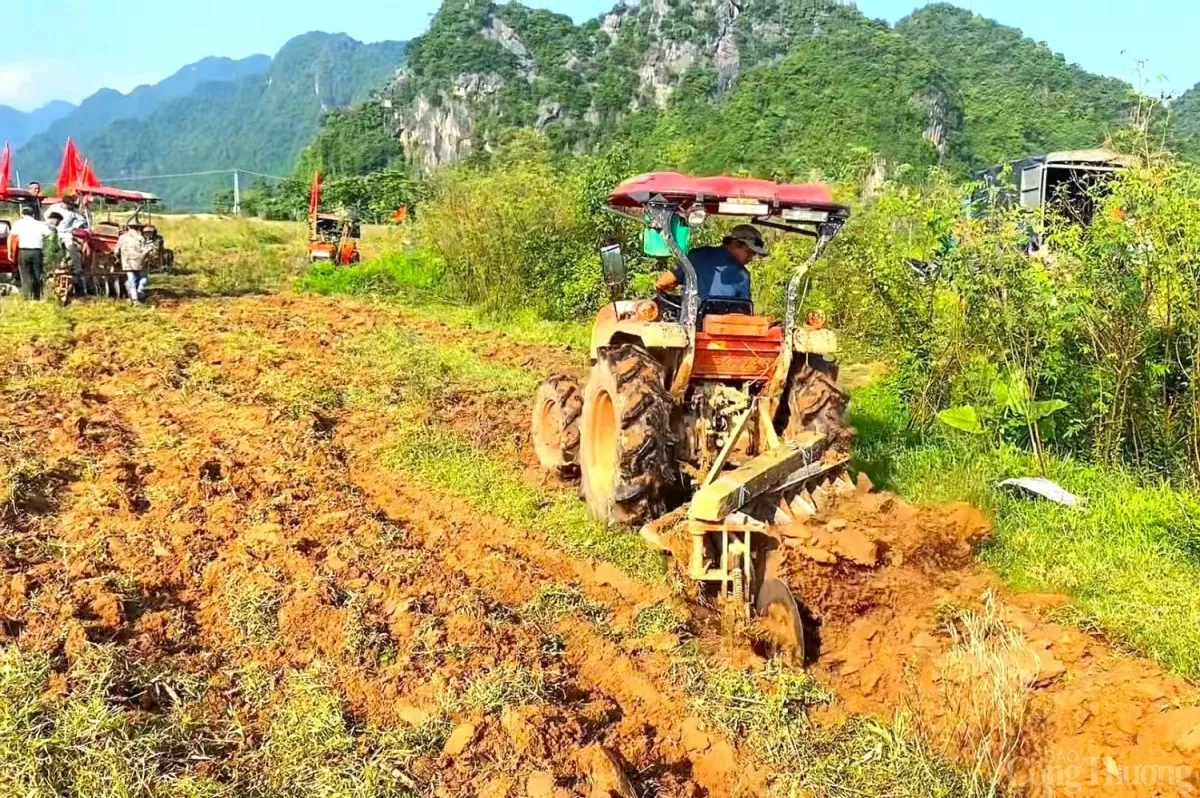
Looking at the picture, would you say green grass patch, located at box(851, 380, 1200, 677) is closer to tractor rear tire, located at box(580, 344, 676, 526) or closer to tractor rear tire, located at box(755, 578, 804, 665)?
tractor rear tire, located at box(755, 578, 804, 665)

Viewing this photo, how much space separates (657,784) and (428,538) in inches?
98.7

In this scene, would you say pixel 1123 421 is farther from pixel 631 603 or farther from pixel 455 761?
pixel 455 761

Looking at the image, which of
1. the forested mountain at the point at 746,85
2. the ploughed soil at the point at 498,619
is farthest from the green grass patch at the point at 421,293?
the forested mountain at the point at 746,85

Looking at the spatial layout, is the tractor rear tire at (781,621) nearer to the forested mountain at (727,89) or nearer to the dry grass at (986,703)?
the dry grass at (986,703)

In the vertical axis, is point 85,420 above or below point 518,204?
below

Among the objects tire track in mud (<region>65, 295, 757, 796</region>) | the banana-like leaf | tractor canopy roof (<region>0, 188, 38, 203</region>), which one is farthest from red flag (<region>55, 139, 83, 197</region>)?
the banana-like leaf

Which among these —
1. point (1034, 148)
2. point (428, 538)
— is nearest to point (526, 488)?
point (428, 538)

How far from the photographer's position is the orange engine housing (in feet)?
17.2

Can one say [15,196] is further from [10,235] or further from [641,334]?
[641,334]

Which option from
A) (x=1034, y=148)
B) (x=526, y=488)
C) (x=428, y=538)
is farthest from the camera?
(x=1034, y=148)

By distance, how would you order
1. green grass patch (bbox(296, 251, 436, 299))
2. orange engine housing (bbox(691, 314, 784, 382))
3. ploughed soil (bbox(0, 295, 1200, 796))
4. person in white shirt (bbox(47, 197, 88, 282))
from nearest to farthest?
ploughed soil (bbox(0, 295, 1200, 796)), orange engine housing (bbox(691, 314, 784, 382)), person in white shirt (bbox(47, 197, 88, 282)), green grass patch (bbox(296, 251, 436, 299))

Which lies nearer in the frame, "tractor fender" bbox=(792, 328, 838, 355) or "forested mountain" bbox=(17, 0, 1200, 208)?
"tractor fender" bbox=(792, 328, 838, 355)

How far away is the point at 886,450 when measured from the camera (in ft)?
22.0

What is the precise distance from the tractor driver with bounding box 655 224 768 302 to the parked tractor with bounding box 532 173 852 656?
0.23 feet
